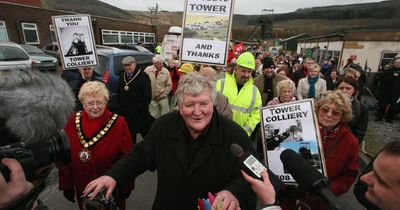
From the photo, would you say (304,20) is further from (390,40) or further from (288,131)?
(288,131)

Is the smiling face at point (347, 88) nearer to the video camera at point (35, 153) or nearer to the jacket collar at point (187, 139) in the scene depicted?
the jacket collar at point (187, 139)

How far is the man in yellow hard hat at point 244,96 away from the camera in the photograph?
3.44 metres

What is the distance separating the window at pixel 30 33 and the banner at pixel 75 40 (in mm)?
24208

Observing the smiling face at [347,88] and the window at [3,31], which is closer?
the smiling face at [347,88]

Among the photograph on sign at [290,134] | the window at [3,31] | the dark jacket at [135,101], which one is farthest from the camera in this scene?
the window at [3,31]

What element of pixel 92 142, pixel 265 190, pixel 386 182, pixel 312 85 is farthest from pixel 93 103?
pixel 312 85

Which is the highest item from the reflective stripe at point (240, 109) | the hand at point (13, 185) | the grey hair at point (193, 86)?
the grey hair at point (193, 86)

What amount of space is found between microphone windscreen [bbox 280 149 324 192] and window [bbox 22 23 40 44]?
93.3 feet

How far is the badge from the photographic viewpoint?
97.7 inches

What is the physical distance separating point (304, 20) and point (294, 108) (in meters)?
134

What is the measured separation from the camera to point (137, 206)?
3.64 m

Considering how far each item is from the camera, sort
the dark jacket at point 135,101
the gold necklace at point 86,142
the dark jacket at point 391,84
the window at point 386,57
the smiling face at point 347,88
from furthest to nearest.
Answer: the window at point 386,57
the dark jacket at point 391,84
the dark jacket at point 135,101
the smiling face at point 347,88
the gold necklace at point 86,142

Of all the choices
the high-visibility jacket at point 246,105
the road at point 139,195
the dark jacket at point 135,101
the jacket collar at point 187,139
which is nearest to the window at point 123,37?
the dark jacket at point 135,101

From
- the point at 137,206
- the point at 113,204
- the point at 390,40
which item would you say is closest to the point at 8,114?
the point at 113,204
